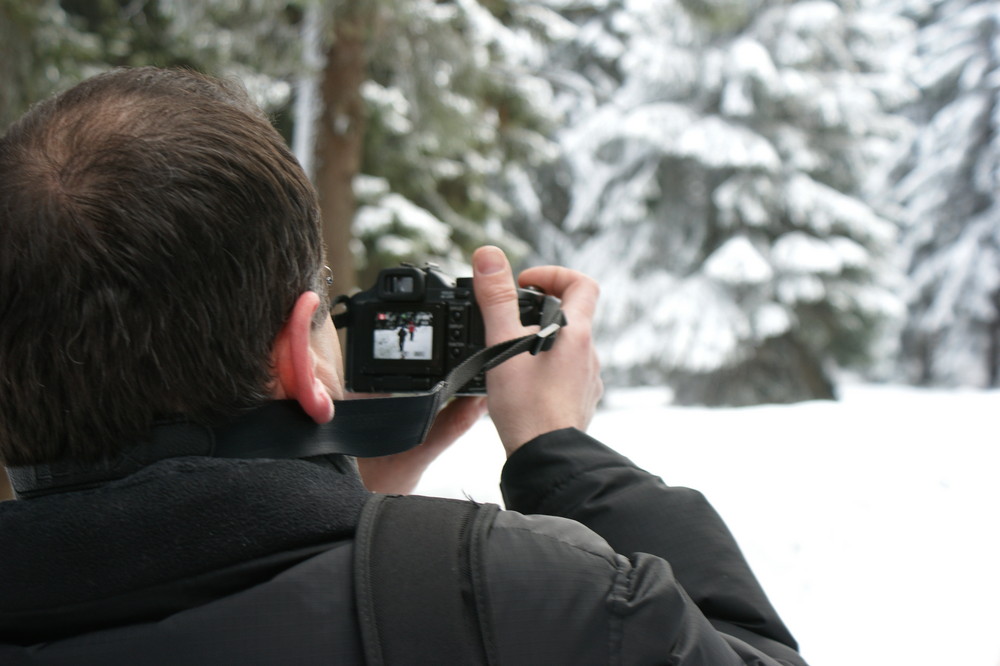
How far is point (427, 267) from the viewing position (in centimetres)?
149

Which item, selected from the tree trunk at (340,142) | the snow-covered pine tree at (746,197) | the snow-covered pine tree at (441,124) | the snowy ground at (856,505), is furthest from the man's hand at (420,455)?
the snow-covered pine tree at (746,197)

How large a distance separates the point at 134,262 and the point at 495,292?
0.62 metres

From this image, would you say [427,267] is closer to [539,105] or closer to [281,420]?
[281,420]

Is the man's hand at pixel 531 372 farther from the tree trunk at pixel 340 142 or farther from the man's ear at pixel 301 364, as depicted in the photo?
the tree trunk at pixel 340 142

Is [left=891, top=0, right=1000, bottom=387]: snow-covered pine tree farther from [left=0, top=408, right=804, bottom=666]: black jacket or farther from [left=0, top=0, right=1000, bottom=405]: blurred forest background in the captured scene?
[left=0, top=408, right=804, bottom=666]: black jacket

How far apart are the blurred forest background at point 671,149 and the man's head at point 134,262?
376 centimetres

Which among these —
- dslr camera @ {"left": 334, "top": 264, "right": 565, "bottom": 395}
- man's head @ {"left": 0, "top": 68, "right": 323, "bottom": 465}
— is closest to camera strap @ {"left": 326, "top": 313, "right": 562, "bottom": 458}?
man's head @ {"left": 0, "top": 68, "right": 323, "bottom": 465}

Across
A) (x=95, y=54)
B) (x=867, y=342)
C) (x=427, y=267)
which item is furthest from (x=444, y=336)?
(x=867, y=342)

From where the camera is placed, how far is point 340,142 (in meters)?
5.70

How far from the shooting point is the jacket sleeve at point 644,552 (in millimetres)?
783

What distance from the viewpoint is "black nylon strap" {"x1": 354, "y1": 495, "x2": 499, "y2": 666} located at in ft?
2.41

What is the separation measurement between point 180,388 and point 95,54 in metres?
4.58

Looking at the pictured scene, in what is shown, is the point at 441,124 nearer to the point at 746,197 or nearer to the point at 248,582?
the point at 248,582

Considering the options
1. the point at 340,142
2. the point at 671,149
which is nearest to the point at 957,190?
the point at 671,149
